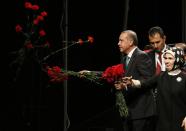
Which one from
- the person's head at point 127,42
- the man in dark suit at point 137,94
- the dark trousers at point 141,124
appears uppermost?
the person's head at point 127,42

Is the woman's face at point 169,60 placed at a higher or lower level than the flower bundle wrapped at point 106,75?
higher

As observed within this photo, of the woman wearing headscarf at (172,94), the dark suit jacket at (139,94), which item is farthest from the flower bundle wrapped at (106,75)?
the woman wearing headscarf at (172,94)

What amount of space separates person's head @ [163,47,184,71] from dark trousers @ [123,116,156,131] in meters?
0.65

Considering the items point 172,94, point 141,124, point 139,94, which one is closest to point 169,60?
point 172,94

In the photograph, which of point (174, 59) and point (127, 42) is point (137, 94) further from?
point (174, 59)

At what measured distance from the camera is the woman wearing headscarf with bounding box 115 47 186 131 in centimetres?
433

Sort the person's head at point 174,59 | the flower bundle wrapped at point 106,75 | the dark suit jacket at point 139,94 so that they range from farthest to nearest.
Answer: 1. the dark suit jacket at point 139,94
2. the flower bundle wrapped at point 106,75
3. the person's head at point 174,59

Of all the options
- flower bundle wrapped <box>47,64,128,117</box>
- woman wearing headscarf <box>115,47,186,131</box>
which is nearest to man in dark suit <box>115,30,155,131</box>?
flower bundle wrapped <box>47,64,128,117</box>

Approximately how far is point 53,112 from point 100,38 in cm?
105

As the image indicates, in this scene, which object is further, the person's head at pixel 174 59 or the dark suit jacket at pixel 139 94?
the dark suit jacket at pixel 139 94

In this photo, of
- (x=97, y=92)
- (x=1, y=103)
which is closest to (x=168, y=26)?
(x=97, y=92)

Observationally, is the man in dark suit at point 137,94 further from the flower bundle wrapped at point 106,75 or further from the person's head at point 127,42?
the flower bundle wrapped at point 106,75

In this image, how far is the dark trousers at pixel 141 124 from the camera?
4.73 m

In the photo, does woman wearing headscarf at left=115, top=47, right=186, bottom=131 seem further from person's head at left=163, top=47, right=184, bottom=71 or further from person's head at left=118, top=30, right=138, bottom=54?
person's head at left=118, top=30, right=138, bottom=54
